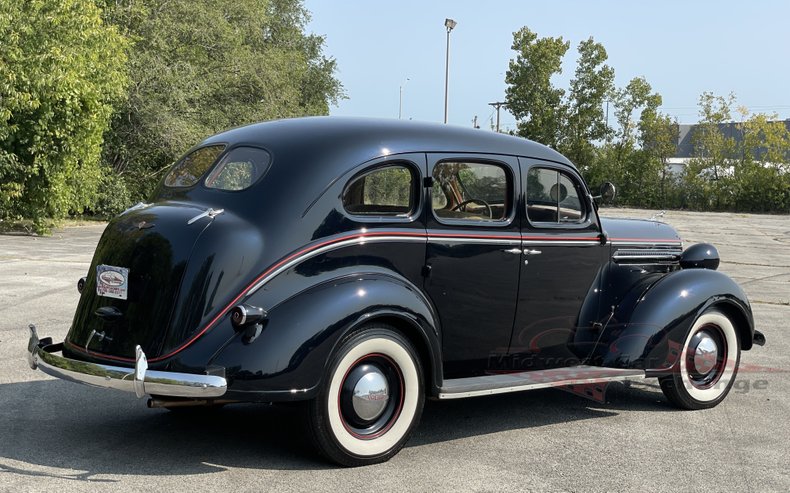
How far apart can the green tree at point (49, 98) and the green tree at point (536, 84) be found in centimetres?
3344

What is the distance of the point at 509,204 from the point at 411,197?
0.83m

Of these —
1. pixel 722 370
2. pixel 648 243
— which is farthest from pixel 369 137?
pixel 722 370

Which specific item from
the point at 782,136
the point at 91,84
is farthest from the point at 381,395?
the point at 782,136

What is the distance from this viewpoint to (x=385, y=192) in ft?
18.4

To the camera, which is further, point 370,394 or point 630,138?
point 630,138

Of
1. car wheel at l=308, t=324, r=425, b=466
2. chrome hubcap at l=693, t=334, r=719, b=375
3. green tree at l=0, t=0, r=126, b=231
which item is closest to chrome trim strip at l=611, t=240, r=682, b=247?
chrome hubcap at l=693, t=334, r=719, b=375

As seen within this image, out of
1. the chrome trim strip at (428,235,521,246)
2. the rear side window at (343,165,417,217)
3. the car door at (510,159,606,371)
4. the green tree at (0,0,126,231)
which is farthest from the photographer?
the green tree at (0,0,126,231)

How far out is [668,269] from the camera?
7.27 metres

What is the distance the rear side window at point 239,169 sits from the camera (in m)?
5.34

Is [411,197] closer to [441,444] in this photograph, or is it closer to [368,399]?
[368,399]

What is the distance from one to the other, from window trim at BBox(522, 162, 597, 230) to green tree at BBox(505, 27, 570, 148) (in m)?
45.5

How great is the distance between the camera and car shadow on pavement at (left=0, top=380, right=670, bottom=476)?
491 centimetres

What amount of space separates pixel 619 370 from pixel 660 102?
50052 millimetres

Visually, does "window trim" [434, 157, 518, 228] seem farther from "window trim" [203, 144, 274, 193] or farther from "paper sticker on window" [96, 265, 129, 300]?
"paper sticker on window" [96, 265, 129, 300]
